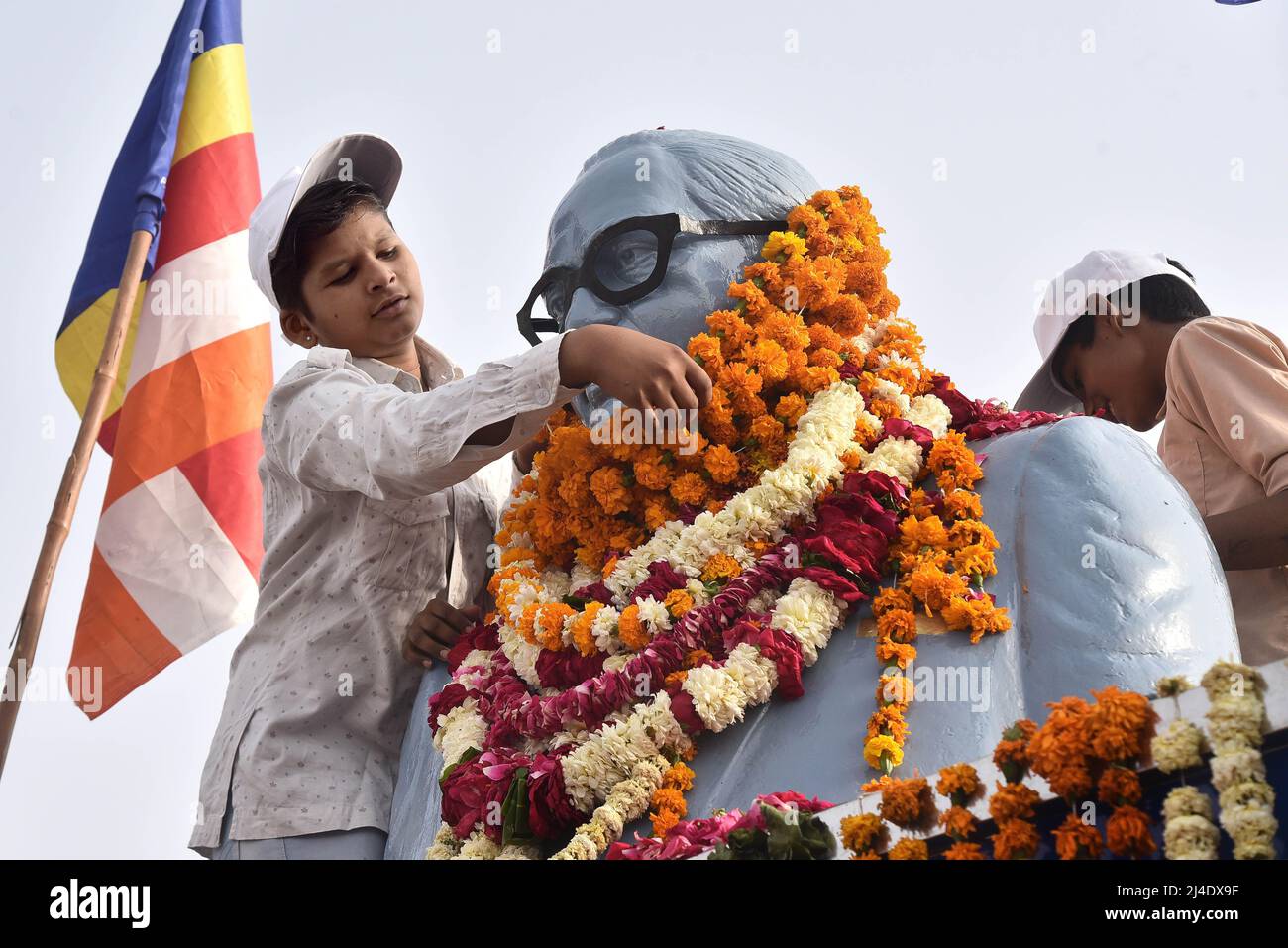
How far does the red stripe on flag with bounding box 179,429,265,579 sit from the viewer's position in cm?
778

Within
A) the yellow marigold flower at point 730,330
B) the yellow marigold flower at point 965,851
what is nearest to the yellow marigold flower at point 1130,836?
the yellow marigold flower at point 965,851

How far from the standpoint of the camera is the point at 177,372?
7.95 m

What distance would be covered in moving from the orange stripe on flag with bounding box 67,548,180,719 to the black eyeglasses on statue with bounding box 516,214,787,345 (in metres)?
3.98

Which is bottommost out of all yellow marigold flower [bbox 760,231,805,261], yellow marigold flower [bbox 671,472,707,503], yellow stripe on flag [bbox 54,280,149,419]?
yellow marigold flower [bbox 671,472,707,503]

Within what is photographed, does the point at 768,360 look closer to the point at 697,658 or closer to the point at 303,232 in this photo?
the point at 697,658

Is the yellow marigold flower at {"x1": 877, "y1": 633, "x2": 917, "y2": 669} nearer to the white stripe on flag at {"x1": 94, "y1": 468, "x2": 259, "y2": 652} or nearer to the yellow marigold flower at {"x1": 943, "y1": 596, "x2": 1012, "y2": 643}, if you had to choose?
the yellow marigold flower at {"x1": 943, "y1": 596, "x2": 1012, "y2": 643}

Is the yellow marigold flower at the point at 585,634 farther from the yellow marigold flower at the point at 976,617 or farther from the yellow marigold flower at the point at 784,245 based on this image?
the yellow marigold flower at the point at 784,245

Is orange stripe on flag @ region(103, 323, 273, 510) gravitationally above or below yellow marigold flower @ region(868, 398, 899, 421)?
above

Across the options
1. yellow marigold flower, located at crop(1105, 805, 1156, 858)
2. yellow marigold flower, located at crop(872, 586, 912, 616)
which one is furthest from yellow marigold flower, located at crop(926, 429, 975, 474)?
yellow marigold flower, located at crop(1105, 805, 1156, 858)

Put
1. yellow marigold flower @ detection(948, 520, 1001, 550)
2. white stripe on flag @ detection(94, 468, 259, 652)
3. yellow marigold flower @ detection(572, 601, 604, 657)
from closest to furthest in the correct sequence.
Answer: yellow marigold flower @ detection(948, 520, 1001, 550) → yellow marigold flower @ detection(572, 601, 604, 657) → white stripe on flag @ detection(94, 468, 259, 652)

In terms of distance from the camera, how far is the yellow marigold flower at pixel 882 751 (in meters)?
3.23

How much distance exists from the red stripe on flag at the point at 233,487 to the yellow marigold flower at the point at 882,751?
16.9ft

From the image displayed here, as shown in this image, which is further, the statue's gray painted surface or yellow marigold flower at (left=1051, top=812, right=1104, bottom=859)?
the statue's gray painted surface
